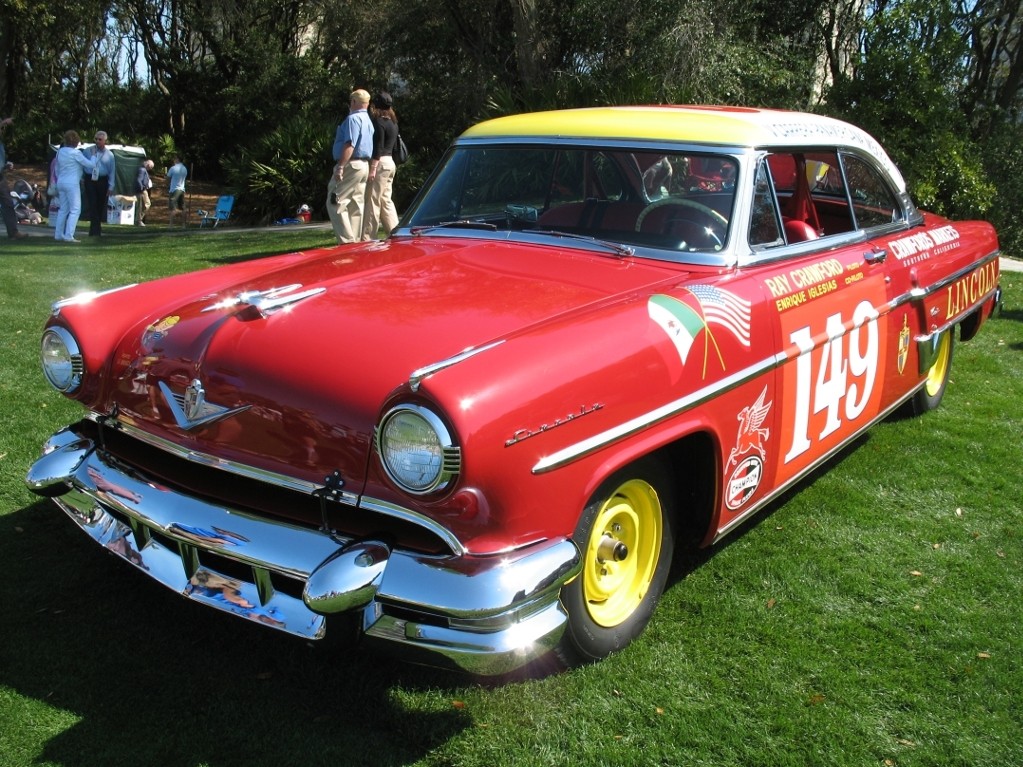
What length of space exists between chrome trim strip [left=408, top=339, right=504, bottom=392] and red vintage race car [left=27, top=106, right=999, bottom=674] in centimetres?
1

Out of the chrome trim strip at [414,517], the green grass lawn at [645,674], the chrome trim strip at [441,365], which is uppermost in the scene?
the chrome trim strip at [441,365]

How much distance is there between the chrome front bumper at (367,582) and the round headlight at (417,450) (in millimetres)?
211

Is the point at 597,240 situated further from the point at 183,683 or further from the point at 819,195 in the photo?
the point at 183,683

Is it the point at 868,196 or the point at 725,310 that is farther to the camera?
the point at 868,196

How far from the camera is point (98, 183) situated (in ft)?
47.8

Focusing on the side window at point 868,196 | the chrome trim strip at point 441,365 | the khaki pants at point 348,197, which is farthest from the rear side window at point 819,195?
the khaki pants at point 348,197

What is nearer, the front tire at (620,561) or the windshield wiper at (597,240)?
the front tire at (620,561)

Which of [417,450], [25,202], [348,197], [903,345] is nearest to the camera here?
[417,450]

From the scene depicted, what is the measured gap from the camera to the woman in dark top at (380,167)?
10.0 metres

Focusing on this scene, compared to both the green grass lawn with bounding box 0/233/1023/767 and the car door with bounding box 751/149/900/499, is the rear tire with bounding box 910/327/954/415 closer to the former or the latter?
the car door with bounding box 751/149/900/499

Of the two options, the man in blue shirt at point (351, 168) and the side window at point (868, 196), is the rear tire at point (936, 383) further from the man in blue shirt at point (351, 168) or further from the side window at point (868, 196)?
the man in blue shirt at point (351, 168)

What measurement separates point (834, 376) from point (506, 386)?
1.85 metres

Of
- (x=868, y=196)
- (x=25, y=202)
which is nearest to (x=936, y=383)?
(x=868, y=196)

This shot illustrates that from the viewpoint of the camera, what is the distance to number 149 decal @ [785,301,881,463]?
354 cm
